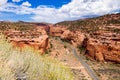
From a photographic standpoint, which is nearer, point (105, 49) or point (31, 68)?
point (31, 68)

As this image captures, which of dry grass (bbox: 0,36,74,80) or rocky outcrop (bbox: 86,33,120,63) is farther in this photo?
rocky outcrop (bbox: 86,33,120,63)

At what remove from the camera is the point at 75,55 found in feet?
203

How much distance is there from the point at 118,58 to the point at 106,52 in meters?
3.35

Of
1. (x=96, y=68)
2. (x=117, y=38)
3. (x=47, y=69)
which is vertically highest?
(x=47, y=69)

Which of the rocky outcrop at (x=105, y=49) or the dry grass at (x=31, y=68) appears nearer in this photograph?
the dry grass at (x=31, y=68)

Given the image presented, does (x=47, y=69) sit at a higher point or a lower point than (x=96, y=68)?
higher

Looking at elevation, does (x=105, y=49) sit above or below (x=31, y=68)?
below

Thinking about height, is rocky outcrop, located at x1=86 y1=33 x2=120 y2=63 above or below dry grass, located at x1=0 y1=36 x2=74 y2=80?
below

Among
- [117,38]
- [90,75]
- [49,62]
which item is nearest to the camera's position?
[49,62]

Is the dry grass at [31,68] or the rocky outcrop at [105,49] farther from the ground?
the dry grass at [31,68]

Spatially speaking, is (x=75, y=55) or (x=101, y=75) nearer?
(x=101, y=75)

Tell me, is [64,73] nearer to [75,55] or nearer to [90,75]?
[90,75]

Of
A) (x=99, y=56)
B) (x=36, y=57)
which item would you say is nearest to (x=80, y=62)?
(x=99, y=56)

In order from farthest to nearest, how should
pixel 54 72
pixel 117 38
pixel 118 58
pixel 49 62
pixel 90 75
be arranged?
1. pixel 117 38
2. pixel 118 58
3. pixel 90 75
4. pixel 49 62
5. pixel 54 72
